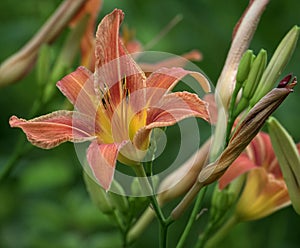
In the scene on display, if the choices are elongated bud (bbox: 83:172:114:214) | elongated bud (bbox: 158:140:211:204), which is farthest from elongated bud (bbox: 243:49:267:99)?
elongated bud (bbox: 83:172:114:214)

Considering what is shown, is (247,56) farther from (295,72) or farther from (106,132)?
(295,72)

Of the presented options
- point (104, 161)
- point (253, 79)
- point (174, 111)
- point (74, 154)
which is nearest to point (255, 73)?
point (253, 79)

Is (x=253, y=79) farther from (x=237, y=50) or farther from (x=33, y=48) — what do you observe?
(x=33, y=48)

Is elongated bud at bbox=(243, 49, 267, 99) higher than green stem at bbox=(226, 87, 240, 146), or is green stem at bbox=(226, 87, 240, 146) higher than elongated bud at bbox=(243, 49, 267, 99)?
elongated bud at bbox=(243, 49, 267, 99)

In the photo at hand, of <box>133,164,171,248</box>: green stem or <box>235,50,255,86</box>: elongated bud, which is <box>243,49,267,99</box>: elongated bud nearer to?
<box>235,50,255,86</box>: elongated bud

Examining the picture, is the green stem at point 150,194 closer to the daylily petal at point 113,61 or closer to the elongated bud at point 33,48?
the daylily petal at point 113,61

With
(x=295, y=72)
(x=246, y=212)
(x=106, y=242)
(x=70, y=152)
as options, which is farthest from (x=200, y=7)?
(x=246, y=212)
